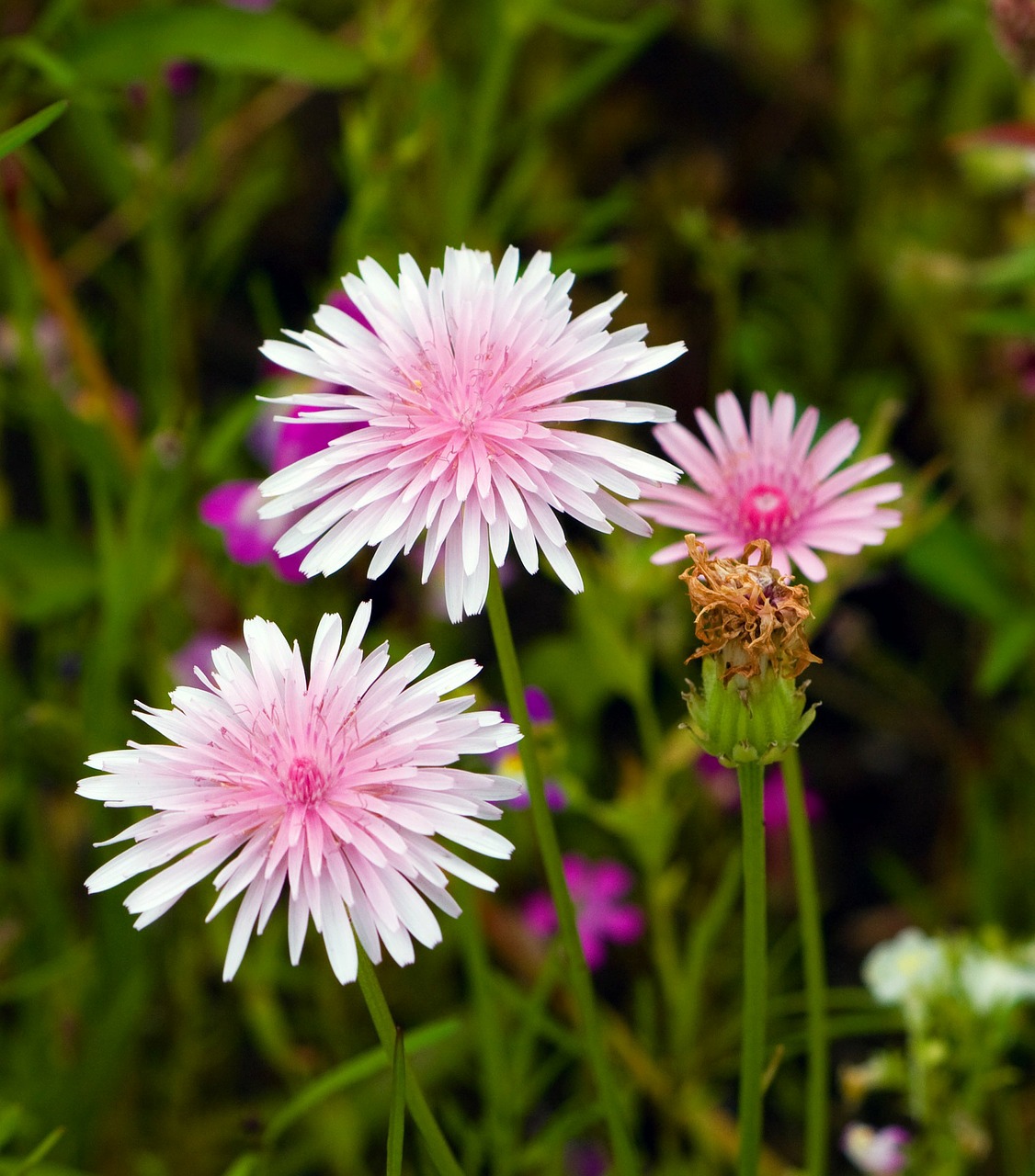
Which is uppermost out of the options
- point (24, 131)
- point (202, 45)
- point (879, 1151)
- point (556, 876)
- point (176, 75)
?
point (176, 75)

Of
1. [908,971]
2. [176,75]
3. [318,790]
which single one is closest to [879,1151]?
[908,971]

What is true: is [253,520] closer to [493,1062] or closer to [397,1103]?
[493,1062]

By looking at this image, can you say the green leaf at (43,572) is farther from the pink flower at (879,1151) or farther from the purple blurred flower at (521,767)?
the pink flower at (879,1151)

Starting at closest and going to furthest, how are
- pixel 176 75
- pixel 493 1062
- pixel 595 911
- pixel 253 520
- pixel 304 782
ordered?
pixel 304 782, pixel 493 1062, pixel 253 520, pixel 595 911, pixel 176 75

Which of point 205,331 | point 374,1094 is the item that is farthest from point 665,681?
point 205,331

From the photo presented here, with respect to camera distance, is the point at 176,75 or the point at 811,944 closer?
the point at 811,944

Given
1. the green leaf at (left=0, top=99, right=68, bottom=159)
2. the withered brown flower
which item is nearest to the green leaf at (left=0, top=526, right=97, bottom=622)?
the green leaf at (left=0, top=99, right=68, bottom=159)

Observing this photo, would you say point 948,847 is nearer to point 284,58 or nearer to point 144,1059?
point 144,1059

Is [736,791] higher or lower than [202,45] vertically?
lower
